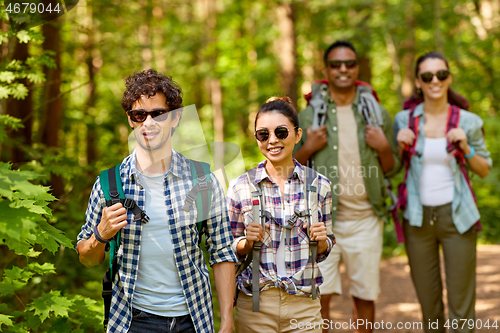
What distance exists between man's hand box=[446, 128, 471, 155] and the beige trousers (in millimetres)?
1986

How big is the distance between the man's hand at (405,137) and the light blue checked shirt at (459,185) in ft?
0.31

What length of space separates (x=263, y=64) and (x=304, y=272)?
46.1 ft

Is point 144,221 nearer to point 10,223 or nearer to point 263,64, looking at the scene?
point 10,223

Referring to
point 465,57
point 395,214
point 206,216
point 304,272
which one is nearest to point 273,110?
point 206,216

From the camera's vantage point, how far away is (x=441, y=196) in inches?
148

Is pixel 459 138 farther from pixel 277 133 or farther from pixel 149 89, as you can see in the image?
pixel 149 89

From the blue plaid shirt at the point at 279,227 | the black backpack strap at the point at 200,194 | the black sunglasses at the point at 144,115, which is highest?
the black sunglasses at the point at 144,115

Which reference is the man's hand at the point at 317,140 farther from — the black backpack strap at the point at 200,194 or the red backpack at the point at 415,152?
the black backpack strap at the point at 200,194

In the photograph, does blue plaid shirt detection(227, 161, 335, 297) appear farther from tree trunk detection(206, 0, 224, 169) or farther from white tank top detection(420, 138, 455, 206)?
tree trunk detection(206, 0, 224, 169)

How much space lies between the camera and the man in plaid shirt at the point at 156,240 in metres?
2.15

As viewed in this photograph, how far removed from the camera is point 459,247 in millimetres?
3742

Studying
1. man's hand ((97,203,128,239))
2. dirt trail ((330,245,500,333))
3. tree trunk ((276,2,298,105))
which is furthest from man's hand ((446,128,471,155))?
tree trunk ((276,2,298,105))

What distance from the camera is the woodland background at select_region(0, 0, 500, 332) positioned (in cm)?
303

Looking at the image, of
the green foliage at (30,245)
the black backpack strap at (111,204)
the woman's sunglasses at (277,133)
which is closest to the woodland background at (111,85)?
the green foliage at (30,245)
